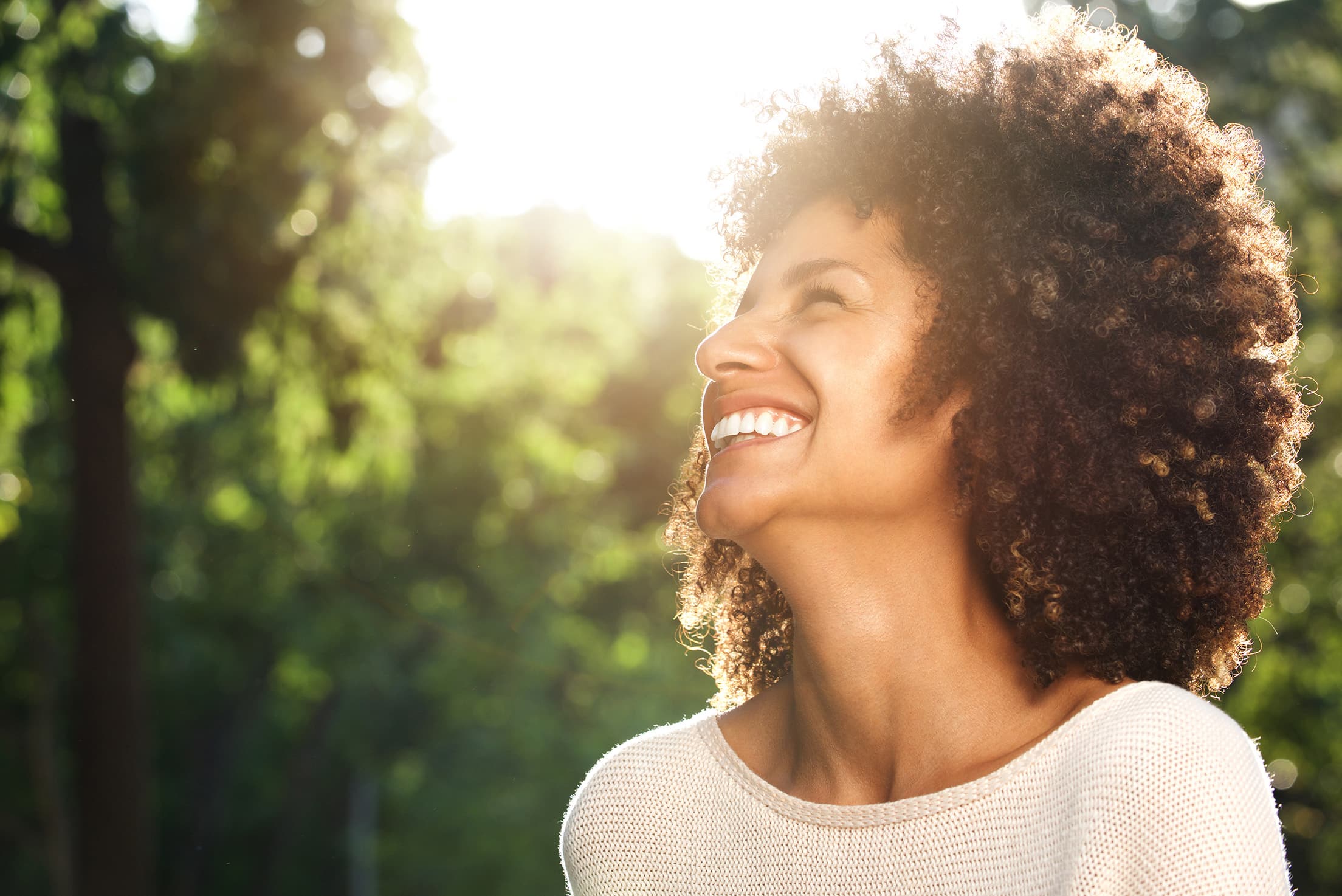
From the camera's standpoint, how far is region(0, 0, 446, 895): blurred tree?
318 inches

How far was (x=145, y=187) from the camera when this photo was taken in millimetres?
8398

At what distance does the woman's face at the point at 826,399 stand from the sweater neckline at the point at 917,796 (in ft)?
1.33

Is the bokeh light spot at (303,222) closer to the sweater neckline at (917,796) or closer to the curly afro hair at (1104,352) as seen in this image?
the curly afro hair at (1104,352)

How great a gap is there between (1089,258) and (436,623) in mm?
16524

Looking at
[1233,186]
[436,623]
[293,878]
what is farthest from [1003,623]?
[293,878]

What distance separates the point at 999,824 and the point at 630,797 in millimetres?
739

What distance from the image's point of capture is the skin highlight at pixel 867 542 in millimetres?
2127

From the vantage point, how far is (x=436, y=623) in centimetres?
1805

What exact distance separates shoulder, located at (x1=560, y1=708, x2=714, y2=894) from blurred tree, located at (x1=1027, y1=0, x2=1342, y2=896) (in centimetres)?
618

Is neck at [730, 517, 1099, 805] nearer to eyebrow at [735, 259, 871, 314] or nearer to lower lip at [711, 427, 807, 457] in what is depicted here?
lower lip at [711, 427, 807, 457]

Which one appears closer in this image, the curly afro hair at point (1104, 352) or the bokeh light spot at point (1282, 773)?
Answer: the curly afro hair at point (1104, 352)

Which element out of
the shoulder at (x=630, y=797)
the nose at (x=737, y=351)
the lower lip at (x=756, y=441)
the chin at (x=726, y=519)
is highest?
the nose at (x=737, y=351)

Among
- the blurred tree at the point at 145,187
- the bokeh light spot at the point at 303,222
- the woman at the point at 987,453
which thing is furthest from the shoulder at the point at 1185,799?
the bokeh light spot at the point at 303,222

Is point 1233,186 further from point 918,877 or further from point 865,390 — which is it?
point 918,877
